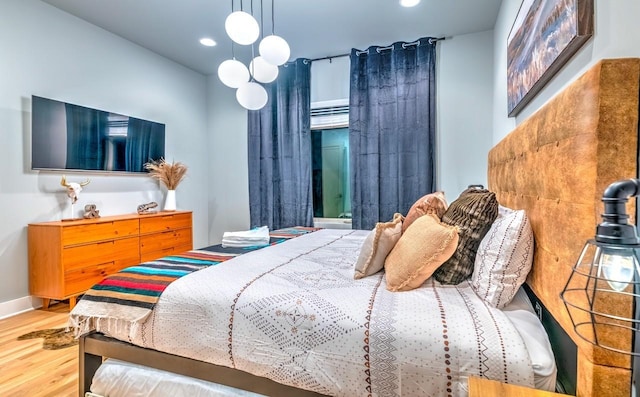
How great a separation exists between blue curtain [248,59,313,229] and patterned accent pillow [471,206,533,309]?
319 centimetres

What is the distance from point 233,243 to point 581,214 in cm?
207

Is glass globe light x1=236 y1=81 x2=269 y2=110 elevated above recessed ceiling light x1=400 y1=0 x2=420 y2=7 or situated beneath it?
situated beneath

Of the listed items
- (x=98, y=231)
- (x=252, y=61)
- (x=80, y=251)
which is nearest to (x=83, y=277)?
(x=80, y=251)

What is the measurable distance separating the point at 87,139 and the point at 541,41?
3.90 m

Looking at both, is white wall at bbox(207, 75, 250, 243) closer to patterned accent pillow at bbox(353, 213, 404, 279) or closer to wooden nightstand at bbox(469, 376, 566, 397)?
patterned accent pillow at bbox(353, 213, 404, 279)

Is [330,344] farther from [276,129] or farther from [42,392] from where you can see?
[276,129]

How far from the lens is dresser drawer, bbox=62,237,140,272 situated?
288cm

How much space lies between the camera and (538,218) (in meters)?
1.25

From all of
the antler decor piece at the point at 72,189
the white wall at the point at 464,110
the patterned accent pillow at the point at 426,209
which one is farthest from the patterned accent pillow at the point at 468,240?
the antler decor piece at the point at 72,189

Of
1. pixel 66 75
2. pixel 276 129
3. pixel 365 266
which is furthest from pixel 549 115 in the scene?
pixel 66 75

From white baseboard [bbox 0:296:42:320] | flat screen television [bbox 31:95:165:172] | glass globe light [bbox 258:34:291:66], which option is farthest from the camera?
flat screen television [bbox 31:95:165:172]

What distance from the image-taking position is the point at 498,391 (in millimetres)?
826

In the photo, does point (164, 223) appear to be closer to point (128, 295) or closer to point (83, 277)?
point (83, 277)

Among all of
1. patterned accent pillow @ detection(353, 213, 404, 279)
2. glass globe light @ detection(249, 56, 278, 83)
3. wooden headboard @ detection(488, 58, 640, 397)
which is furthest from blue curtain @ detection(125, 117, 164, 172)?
wooden headboard @ detection(488, 58, 640, 397)
